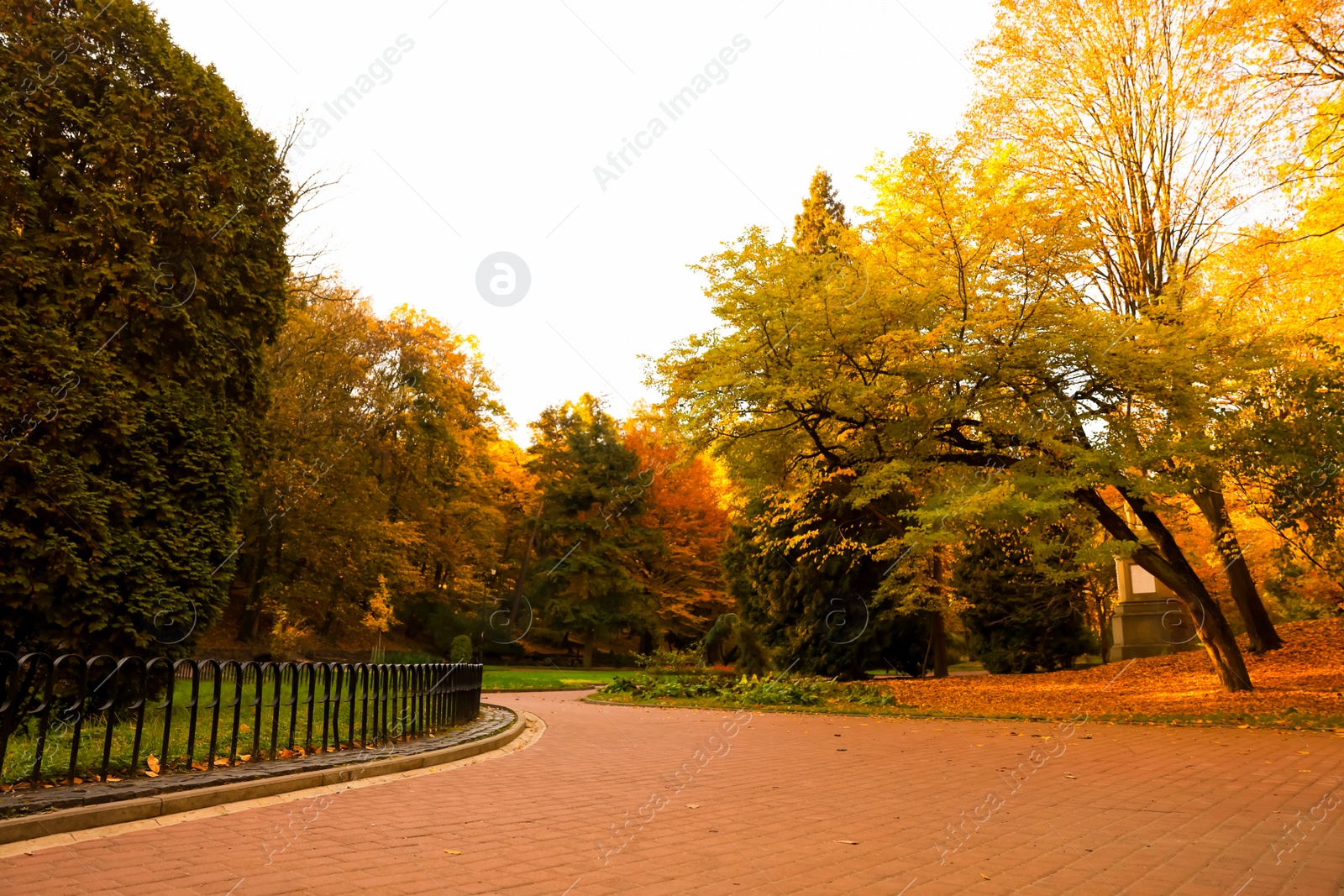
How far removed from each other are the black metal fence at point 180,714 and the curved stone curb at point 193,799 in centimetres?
54

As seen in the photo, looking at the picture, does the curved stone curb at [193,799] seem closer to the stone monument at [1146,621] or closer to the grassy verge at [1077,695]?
the grassy verge at [1077,695]

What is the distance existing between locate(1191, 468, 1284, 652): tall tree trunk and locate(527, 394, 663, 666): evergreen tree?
2644 cm

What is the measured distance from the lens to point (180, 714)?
12.6m

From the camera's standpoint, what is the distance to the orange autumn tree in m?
45.7

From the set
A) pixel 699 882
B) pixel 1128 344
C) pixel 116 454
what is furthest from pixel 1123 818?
pixel 116 454

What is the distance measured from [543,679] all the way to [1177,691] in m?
21.2

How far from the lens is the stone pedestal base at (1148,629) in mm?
28234

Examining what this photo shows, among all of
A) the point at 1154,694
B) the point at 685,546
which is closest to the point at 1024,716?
the point at 1154,694

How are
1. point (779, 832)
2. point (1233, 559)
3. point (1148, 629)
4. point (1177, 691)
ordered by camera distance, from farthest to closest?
point (1148, 629)
point (1233, 559)
point (1177, 691)
point (779, 832)

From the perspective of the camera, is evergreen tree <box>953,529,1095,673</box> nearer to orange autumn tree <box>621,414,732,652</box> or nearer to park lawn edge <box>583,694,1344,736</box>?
park lawn edge <box>583,694,1344,736</box>

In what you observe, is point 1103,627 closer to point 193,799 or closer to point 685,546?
point 685,546

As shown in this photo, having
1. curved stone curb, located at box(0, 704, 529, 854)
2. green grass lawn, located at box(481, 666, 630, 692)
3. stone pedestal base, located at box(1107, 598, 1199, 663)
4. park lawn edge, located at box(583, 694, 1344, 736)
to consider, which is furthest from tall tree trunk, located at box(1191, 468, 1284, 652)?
green grass lawn, located at box(481, 666, 630, 692)

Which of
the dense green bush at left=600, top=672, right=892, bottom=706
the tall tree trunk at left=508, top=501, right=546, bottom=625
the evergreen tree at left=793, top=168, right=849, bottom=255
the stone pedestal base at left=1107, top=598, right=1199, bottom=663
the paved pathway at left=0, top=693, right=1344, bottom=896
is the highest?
the evergreen tree at left=793, top=168, right=849, bottom=255

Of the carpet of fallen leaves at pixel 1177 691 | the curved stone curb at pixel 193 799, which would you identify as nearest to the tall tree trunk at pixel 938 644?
the carpet of fallen leaves at pixel 1177 691
